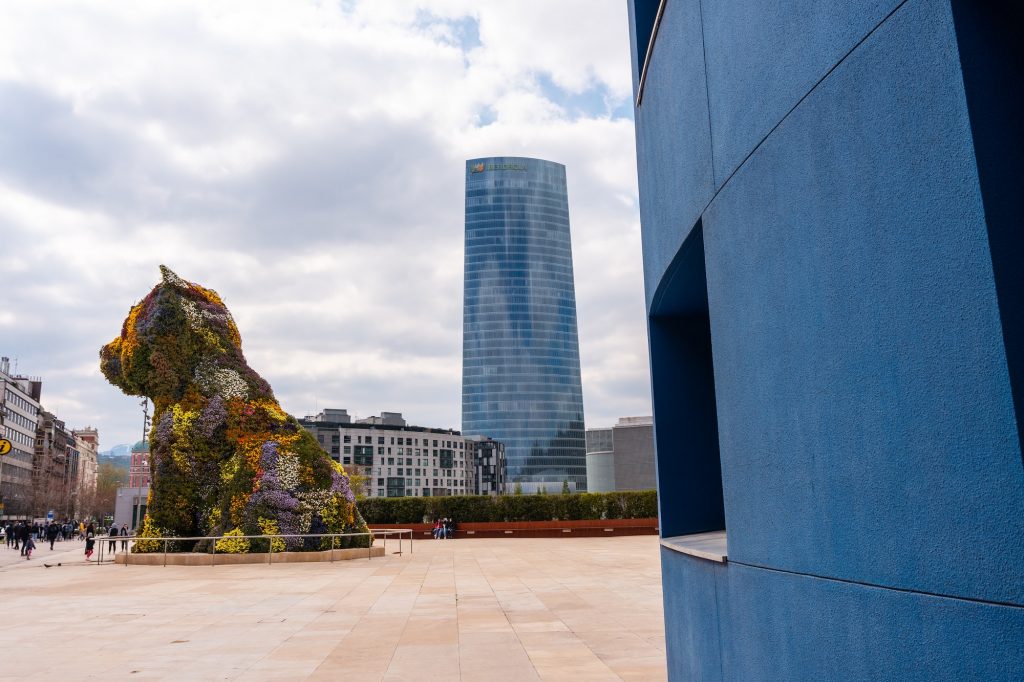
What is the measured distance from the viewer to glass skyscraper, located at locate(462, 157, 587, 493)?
151 meters

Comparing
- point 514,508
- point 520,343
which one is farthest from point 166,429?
point 520,343

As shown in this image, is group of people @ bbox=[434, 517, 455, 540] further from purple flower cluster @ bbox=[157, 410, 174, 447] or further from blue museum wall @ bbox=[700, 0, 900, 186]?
blue museum wall @ bbox=[700, 0, 900, 186]

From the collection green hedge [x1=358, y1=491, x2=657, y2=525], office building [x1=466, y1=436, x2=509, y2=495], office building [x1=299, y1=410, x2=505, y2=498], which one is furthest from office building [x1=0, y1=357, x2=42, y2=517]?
office building [x1=466, y1=436, x2=509, y2=495]

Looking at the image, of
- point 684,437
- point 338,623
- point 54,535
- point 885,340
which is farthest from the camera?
point 54,535

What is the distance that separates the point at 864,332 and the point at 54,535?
42.8 metres

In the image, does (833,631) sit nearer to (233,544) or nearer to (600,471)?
(233,544)

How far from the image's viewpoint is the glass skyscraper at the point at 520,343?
15112 cm

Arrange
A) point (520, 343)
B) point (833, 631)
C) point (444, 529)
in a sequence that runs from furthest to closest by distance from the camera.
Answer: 1. point (520, 343)
2. point (444, 529)
3. point (833, 631)

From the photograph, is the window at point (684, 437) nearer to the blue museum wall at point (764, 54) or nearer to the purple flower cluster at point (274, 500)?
the blue museum wall at point (764, 54)

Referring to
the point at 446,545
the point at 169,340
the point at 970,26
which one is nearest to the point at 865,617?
the point at 970,26

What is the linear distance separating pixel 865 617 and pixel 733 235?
2213 millimetres

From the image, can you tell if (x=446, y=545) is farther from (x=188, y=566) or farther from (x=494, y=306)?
(x=494, y=306)

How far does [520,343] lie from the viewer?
494 ft

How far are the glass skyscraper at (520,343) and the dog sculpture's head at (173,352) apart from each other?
128046mm
